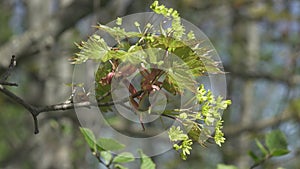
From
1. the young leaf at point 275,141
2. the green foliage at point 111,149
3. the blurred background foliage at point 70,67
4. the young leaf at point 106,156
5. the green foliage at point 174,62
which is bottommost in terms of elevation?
the blurred background foliage at point 70,67

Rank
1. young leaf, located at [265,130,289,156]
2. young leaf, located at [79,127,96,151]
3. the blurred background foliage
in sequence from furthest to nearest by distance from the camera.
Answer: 1. the blurred background foliage
2. young leaf, located at [265,130,289,156]
3. young leaf, located at [79,127,96,151]

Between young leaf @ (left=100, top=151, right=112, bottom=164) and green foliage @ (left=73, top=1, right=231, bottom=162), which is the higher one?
green foliage @ (left=73, top=1, right=231, bottom=162)

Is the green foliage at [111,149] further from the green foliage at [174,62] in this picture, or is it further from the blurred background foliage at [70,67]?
the blurred background foliage at [70,67]

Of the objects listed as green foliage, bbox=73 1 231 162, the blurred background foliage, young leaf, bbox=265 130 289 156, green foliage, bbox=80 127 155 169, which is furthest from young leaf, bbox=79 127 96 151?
the blurred background foliage

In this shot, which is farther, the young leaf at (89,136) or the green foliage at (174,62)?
the young leaf at (89,136)

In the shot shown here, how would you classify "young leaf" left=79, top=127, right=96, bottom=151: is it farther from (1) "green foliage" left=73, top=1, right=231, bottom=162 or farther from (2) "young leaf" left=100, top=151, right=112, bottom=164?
(1) "green foliage" left=73, top=1, right=231, bottom=162

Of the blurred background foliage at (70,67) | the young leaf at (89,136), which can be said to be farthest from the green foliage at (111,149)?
the blurred background foliage at (70,67)

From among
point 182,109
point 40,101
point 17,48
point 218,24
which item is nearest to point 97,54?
point 182,109

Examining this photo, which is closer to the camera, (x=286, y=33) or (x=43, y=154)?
(x=43, y=154)

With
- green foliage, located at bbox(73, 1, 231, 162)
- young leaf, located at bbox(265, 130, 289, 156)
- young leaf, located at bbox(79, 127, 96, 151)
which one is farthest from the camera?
young leaf, located at bbox(265, 130, 289, 156)

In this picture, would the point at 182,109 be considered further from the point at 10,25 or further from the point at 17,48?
the point at 10,25

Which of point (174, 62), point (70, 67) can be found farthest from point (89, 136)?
point (70, 67)
